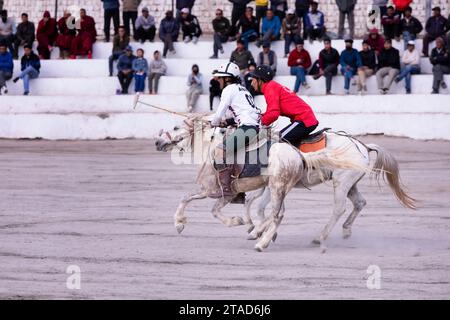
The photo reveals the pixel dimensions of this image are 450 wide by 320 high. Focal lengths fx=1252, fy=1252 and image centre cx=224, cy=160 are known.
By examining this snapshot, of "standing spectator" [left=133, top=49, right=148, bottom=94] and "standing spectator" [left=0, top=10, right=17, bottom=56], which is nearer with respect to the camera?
"standing spectator" [left=133, top=49, right=148, bottom=94]

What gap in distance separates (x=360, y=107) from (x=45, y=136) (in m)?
7.36

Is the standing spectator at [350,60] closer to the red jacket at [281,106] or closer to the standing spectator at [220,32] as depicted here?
the standing spectator at [220,32]

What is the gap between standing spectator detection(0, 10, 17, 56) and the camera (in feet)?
108

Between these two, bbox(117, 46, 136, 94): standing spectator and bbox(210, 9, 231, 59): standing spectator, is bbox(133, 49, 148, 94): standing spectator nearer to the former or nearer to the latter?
bbox(117, 46, 136, 94): standing spectator

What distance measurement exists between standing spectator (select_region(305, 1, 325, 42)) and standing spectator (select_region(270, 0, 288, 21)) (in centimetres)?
89

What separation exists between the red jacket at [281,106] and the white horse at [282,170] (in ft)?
1.29

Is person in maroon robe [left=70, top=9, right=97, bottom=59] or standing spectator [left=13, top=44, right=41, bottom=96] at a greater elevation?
person in maroon robe [left=70, top=9, right=97, bottom=59]

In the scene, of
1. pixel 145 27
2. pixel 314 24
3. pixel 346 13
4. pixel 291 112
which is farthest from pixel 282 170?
pixel 145 27

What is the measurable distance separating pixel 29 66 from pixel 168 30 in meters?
3.73

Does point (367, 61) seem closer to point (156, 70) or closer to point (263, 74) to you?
point (156, 70)

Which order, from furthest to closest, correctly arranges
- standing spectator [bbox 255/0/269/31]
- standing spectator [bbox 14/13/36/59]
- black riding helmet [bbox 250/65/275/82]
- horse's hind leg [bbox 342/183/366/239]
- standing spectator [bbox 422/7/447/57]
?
standing spectator [bbox 14/13/36/59], standing spectator [bbox 255/0/269/31], standing spectator [bbox 422/7/447/57], horse's hind leg [bbox 342/183/366/239], black riding helmet [bbox 250/65/275/82]

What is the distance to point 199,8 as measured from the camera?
3597 cm

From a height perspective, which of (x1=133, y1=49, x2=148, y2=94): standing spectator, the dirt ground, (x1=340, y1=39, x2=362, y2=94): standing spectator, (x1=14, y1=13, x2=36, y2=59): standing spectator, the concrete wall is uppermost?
the concrete wall

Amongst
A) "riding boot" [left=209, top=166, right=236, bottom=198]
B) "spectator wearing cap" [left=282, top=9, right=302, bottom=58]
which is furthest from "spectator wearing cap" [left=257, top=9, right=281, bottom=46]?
"riding boot" [left=209, top=166, right=236, bottom=198]
